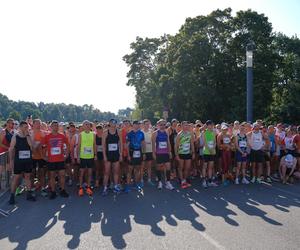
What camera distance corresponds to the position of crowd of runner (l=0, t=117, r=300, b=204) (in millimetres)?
10062

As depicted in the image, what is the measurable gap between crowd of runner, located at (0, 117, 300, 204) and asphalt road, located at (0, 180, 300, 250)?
0.85 meters

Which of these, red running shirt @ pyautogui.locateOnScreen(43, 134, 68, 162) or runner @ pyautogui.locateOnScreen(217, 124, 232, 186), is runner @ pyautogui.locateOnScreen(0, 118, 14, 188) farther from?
runner @ pyautogui.locateOnScreen(217, 124, 232, 186)

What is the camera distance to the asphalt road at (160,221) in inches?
247

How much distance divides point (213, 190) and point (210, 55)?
23.6 metres

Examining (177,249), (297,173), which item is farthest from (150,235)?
(297,173)

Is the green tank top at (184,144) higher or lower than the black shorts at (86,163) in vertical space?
higher

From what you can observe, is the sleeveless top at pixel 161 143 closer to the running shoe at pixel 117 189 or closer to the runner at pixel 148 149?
the runner at pixel 148 149

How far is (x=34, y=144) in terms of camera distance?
10.3m

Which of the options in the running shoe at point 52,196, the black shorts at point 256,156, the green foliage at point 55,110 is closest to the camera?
the running shoe at point 52,196

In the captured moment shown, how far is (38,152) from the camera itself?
10.5 m

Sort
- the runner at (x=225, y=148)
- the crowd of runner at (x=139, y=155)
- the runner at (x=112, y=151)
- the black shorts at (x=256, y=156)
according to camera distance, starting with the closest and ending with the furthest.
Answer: the crowd of runner at (x=139, y=155) < the runner at (x=112, y=151) < the runner at (x=225, y=148) < the black shorts at (x=256, y=156)

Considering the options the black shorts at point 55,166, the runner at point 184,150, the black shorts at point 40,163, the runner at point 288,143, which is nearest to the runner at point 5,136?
the black shorts at point 40,163

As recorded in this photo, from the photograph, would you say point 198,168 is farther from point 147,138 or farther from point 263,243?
point 263,243

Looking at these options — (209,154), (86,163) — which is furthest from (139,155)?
(209,154)
